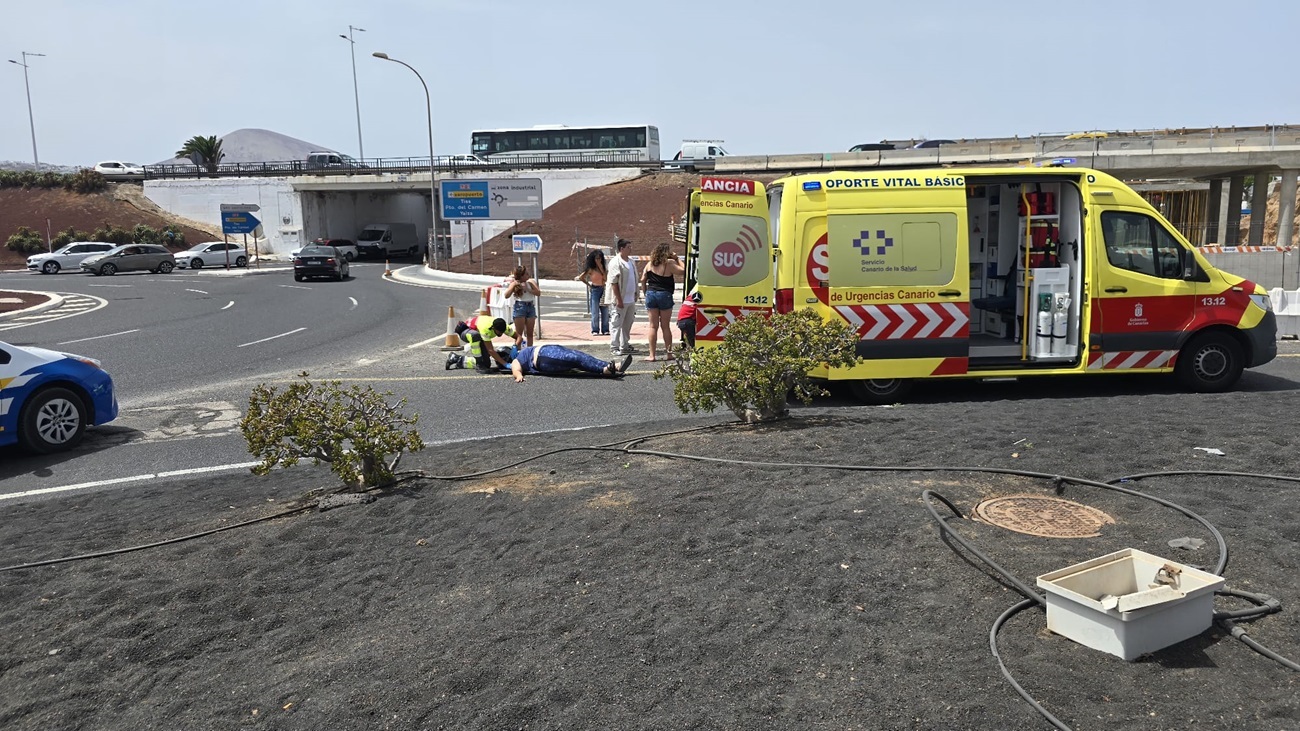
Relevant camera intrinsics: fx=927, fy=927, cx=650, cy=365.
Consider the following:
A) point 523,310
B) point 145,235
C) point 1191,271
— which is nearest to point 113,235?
point 145,235

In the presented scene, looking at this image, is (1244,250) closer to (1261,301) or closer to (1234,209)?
(1234,209)

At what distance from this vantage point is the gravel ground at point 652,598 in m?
3.41

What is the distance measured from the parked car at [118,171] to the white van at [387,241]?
68.0 feet

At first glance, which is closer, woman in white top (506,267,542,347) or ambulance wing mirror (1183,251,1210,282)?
ambulance wing mirror (1183,251,1210,282)

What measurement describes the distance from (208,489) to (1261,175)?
38274mm

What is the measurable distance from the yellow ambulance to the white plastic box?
5563 millimetres

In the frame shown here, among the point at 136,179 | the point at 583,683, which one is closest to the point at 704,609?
the point at 583,683

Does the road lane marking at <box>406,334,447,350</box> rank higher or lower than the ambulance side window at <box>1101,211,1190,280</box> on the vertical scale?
lower

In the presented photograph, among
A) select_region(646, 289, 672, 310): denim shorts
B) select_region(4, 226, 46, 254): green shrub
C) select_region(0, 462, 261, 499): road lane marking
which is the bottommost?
select_region(0, 462, 261, 499): road lane marking

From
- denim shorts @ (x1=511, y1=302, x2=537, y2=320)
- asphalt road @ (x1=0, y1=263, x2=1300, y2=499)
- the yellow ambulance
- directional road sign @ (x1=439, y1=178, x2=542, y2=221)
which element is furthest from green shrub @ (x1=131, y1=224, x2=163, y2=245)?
the yellow ambulance

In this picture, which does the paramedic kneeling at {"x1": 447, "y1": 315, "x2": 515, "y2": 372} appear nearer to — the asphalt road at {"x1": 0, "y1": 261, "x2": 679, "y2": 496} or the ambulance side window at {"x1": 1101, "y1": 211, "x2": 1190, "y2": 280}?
the asphalt road at {"x1": 0, "y1": 261, "x2": 679, "y2": 496}

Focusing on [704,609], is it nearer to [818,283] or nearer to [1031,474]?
[1031,474]

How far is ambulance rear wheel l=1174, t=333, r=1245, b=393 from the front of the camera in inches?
390

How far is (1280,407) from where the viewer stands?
800 centimetres
